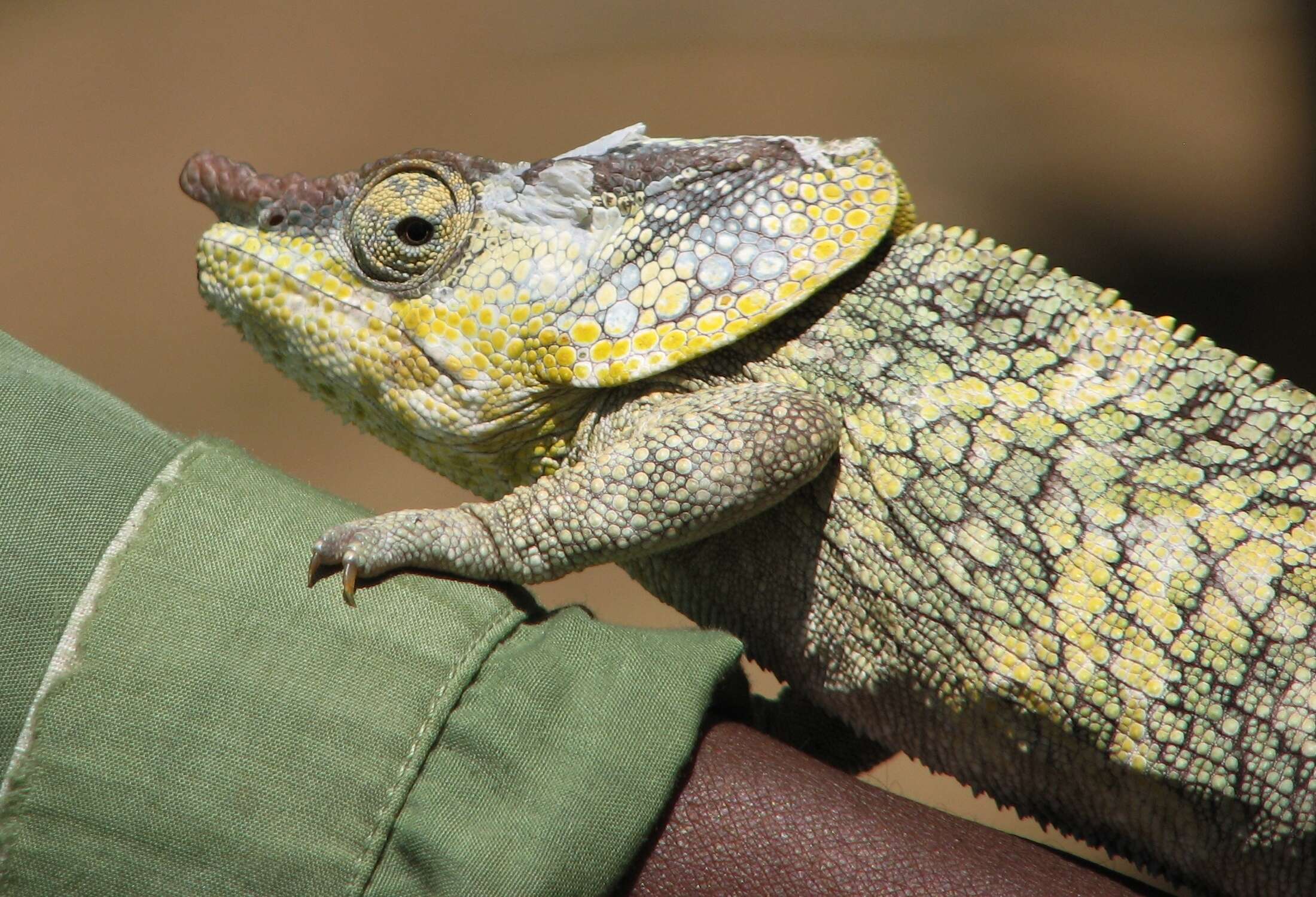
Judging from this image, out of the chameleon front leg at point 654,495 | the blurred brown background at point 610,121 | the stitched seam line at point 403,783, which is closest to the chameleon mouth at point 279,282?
the chameleon front leg at point 654,495

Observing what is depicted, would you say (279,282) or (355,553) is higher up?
(279,282)

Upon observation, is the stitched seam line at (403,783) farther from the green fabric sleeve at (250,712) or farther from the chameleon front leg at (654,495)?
the chameleon front leg at (654,495)

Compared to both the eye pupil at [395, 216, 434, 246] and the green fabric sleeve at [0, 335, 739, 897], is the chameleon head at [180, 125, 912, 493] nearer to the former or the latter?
the eye pupil at [395, 216, 434, 246]

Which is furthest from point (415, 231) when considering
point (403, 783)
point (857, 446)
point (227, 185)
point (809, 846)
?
point (809, 846)

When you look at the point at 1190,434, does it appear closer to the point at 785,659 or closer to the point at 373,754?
the point at 785,659

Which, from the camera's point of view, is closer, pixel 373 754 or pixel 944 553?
pixel 373 754

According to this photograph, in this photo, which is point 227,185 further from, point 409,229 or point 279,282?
point 409,229

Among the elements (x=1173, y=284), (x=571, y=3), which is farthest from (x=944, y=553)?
(x=571, y=3)
